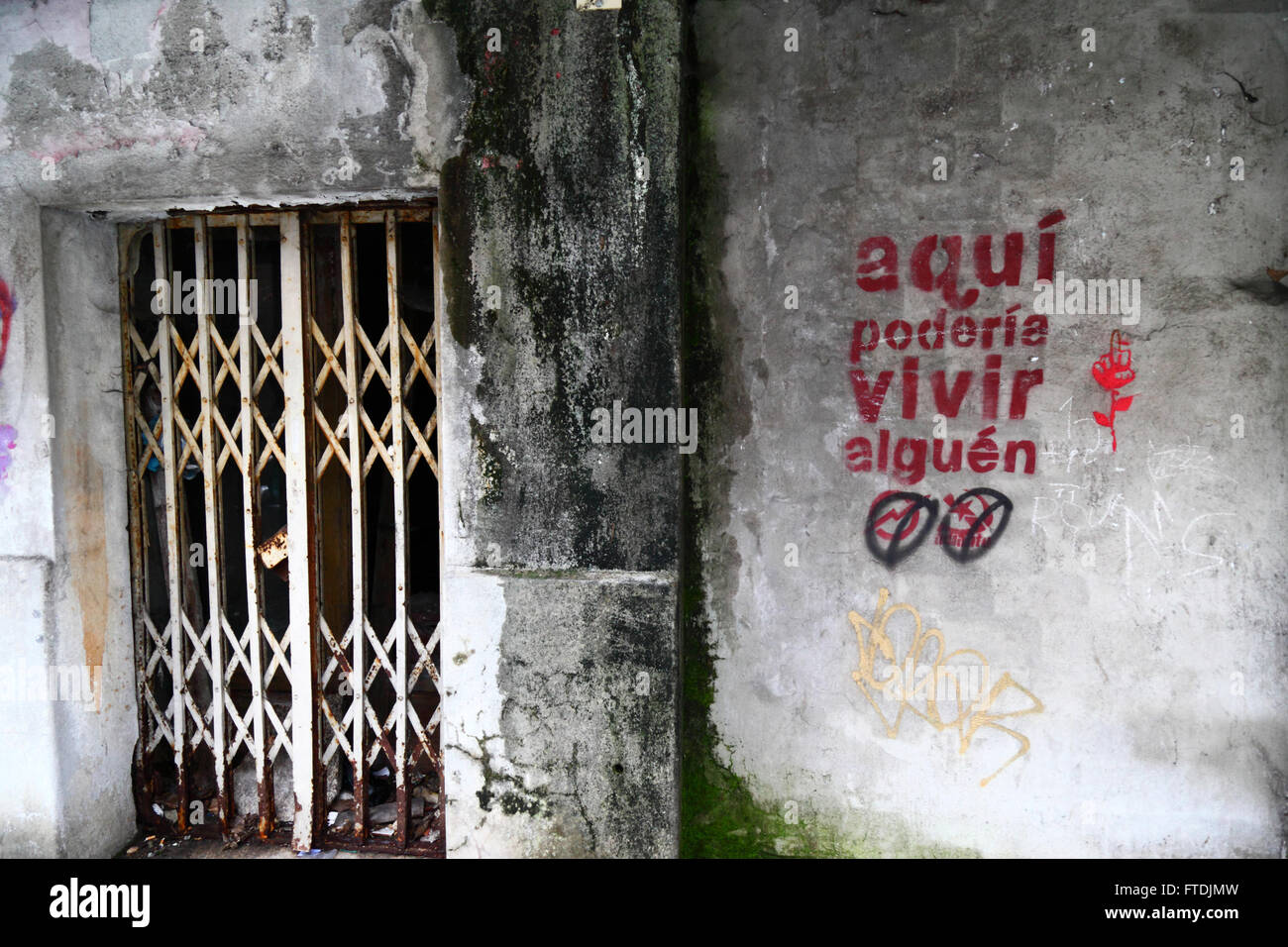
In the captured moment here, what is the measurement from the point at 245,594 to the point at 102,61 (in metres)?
2.27

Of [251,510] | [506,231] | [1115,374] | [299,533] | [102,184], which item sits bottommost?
[299,533]

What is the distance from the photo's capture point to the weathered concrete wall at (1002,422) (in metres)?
2.95

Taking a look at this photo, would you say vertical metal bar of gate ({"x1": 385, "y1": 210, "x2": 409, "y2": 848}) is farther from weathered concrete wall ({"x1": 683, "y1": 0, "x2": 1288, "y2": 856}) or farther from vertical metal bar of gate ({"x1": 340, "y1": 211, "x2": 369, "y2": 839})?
weathered concrete wall ({"x1": 683, "y1": 0, "x2": 1288, "y2": 856})

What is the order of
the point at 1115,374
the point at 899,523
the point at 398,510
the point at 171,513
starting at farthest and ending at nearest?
the point at 171,513 → the point at 398,510 → the point at 899,523 → the point at 1115,374

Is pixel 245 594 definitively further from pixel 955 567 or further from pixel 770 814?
pixel 955 567

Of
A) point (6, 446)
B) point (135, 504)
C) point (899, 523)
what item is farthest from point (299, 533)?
point (899, 523)

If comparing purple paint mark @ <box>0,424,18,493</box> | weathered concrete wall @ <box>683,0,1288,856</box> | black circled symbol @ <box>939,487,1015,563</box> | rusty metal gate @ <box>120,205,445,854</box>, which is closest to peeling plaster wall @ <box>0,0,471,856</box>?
purple paint mark @ <box>0,424,18,493</box>

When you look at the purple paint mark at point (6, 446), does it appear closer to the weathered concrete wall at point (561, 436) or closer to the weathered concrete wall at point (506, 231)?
the weathered concrete wall at point (506, 231)

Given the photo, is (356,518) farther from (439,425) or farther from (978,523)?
(978,523)

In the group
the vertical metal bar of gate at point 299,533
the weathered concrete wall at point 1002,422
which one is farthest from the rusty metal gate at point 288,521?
the weathered concrete wall at point 1002,422

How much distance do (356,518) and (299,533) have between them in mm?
288

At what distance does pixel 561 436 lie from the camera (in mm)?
2891

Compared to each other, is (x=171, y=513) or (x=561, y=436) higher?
(x=561, y=436)

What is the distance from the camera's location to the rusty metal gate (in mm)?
3299
